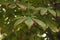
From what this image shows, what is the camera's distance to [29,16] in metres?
0.76

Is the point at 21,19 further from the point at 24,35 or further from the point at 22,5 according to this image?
the point at 24,35

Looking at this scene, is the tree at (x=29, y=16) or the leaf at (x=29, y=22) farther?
the tree at (x=29, y=16)

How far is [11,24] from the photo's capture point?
938 mm

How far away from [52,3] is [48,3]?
3 centimetres

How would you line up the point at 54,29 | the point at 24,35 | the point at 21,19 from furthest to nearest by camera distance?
the point at 24,35
the point at 54,29
the point at 21,19

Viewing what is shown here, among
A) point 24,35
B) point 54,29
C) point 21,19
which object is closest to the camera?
point 21,19

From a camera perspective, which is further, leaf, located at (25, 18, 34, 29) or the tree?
the tree

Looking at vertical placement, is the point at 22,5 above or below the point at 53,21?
above

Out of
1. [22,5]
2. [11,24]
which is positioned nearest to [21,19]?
[22,5]

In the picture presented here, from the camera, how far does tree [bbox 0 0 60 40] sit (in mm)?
807

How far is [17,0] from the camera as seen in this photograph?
0.90m

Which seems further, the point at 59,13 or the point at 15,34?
the point at 15,34

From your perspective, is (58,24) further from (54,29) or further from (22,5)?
(22,5)

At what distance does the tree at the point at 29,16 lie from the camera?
31.8 inches
